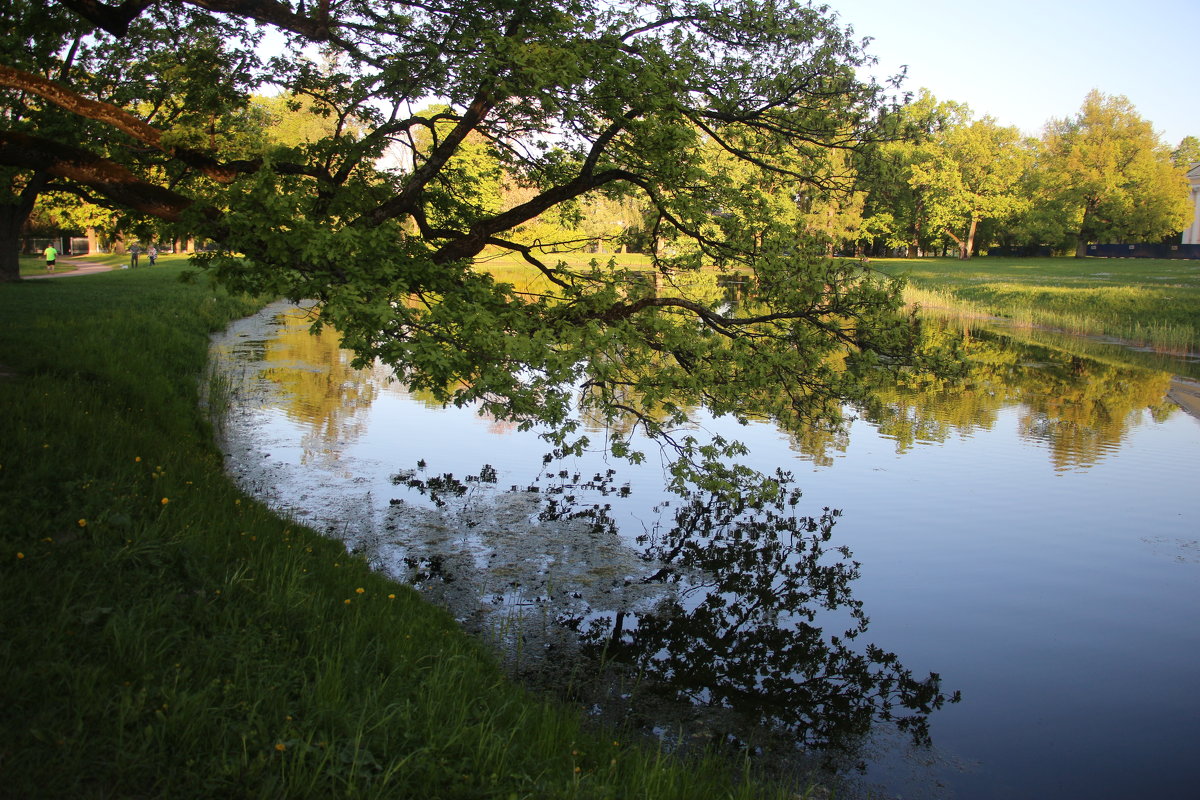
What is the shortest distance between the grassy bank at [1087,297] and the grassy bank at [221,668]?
19484 millimetres

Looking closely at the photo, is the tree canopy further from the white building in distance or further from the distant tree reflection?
the white building in distance

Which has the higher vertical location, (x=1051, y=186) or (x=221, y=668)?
(x=1051, y=186)

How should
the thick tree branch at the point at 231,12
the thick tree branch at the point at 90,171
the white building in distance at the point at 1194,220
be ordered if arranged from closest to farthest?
the thick tree branch at the point at 90,171
the thick tree branch at the point at 231,12
the white building in distance at the point at 1194,220

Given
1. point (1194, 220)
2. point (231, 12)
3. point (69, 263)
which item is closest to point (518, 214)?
point (231, 12)

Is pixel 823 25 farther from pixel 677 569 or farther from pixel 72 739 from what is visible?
pixel 72 739

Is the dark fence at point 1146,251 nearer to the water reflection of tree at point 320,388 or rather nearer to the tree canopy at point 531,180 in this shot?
the water reflection of tree at point 320,388

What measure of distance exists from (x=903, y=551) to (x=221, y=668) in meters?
8.27

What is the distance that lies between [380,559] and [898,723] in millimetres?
5295

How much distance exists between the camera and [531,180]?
493 inches

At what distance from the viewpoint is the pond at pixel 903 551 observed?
7.00 m

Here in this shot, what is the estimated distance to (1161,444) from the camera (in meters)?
16.8

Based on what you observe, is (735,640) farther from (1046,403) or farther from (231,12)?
(1046,403)

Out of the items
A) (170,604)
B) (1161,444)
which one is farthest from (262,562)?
(1161,444)

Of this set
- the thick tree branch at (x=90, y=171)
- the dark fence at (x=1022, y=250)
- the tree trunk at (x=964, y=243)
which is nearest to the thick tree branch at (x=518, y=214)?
the thick tree branch at (x=90, y=171)
